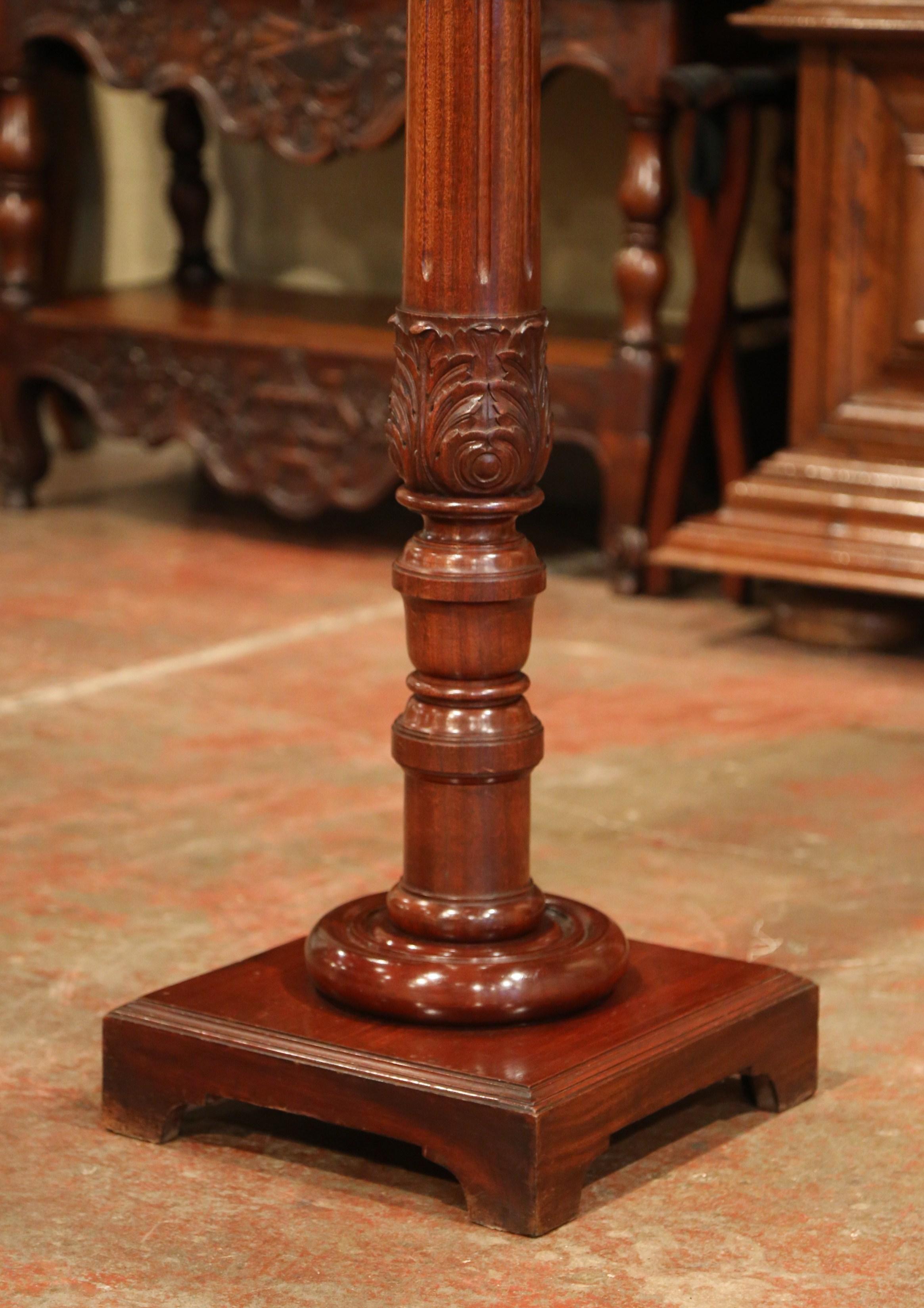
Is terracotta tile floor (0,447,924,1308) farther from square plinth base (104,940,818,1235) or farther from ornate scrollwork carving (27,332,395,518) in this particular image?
ornate scrollwork carving (27,332,395,518)

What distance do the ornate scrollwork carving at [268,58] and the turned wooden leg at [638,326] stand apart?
1.62 ft

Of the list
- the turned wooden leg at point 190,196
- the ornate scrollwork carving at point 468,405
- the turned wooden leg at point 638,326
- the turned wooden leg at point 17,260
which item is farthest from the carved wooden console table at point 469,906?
the turned wooden leg at point 190,196

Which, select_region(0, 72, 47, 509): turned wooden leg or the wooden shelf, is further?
select_region(0, 72, 47, 509): turned wooden leg

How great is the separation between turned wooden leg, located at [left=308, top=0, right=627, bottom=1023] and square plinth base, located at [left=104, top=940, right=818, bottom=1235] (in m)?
0.04

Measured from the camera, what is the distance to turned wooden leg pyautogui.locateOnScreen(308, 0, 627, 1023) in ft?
5.82

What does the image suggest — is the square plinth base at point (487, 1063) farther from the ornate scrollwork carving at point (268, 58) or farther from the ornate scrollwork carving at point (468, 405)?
the ornate scrollwork carving at point (268, 58)

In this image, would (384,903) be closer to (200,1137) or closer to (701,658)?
(200,1137)

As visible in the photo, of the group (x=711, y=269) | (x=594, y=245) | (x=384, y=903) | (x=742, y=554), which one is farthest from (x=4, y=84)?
(x=384, y=903)

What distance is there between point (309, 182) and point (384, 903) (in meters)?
3.95

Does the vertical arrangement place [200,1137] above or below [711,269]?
below

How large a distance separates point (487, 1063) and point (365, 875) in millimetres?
898

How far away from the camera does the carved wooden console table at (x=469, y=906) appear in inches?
69.6

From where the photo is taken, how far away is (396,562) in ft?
6.15

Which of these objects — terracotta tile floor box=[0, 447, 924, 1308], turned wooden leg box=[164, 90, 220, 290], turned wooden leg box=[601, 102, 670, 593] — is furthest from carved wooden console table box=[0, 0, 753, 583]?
turned wooden leg box=[164, 90, 220, 290]
